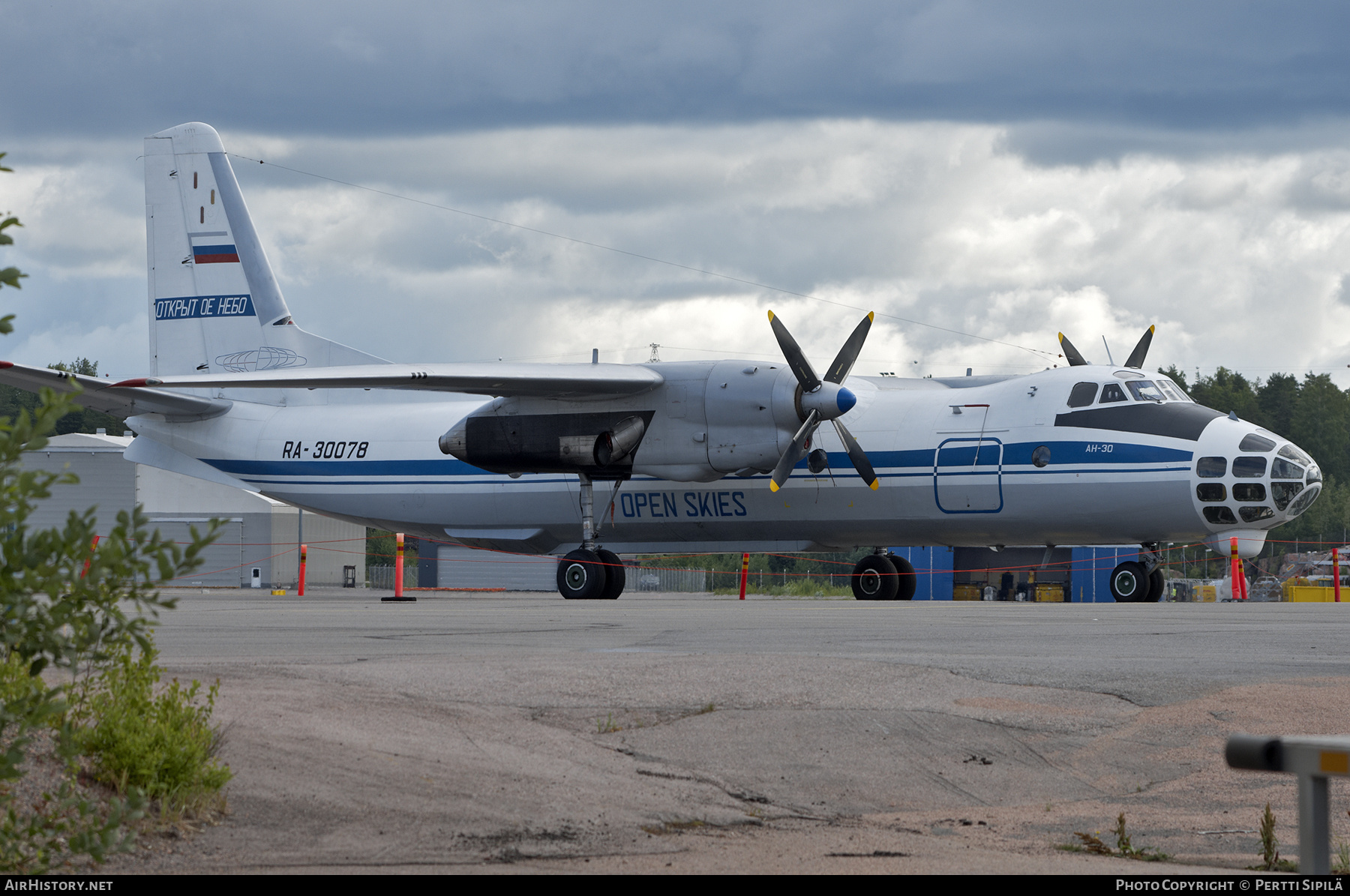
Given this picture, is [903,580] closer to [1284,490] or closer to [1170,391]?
[1170,391]

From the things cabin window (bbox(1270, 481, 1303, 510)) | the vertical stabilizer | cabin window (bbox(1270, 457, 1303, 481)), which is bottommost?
cabin window (bbox(1270, 481, 1303, 510))

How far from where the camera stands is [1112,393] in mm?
22625

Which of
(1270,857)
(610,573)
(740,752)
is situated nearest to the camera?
(1270,857)

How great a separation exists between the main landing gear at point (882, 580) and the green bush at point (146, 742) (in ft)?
70.8

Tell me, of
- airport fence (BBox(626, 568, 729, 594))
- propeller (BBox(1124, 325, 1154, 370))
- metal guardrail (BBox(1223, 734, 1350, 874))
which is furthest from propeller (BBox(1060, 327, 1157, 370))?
airport fence (BBox(626, 568, 729, 594))

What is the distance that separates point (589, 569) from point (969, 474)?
7.12 metres

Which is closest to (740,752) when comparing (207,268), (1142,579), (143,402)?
(1142,579)

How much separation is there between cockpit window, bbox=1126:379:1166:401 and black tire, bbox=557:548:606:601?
389 inches

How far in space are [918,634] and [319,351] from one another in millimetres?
19806

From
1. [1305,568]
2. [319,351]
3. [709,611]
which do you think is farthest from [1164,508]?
[1305,568]

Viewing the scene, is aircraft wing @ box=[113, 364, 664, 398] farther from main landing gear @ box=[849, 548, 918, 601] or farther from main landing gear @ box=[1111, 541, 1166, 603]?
main landing gear @ box=[1111, 541, 1166, 603]

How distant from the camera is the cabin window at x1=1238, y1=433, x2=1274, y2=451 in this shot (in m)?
21.5

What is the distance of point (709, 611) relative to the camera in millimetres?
19156
